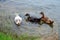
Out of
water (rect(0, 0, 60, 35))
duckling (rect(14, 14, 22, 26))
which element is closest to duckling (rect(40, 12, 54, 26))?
water (rect(0, 0, 60, 35))

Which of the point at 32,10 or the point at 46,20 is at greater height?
the point at 32,10

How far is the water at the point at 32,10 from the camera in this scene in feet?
24.3

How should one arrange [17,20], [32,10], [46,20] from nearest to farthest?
[17,20] < [46,20] < [32,10]

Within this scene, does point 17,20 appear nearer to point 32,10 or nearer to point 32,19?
point 32,19

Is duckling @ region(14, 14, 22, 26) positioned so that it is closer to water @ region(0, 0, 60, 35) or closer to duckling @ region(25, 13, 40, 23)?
water @ region(0, 0, 60, 35)


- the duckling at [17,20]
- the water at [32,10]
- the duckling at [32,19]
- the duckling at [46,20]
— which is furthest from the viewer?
the duckling at [32,19]

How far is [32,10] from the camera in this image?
8.87 metres

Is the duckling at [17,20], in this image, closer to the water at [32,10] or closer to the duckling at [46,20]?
the water at [32,10]

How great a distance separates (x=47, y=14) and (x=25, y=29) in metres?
1.70

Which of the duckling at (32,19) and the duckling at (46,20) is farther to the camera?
the duckling at (32,19)

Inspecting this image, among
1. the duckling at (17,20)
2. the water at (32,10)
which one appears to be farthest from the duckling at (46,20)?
the duckling at (17,20)

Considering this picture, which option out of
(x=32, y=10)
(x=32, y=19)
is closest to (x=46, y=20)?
(x=32, y=19)

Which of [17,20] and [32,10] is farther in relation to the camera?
[32,10]

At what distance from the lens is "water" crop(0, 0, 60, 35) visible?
7.41m
